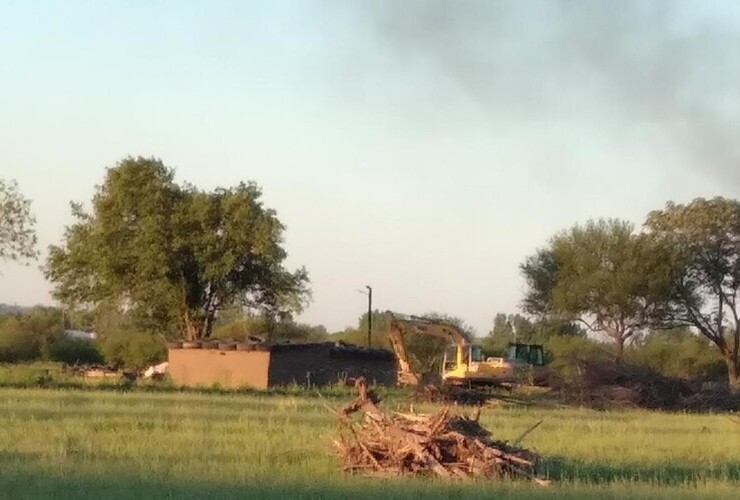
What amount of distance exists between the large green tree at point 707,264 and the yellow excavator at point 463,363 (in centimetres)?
2473

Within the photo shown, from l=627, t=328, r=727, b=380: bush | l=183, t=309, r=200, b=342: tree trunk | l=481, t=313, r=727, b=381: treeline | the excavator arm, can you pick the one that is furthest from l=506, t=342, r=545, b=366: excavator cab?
l=627, t=328, r=727, b=380: bush

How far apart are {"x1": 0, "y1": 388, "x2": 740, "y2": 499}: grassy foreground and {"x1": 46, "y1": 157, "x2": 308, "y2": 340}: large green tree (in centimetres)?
3967

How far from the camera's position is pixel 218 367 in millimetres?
53750

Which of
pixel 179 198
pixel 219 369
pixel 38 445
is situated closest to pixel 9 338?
pixel 179 198

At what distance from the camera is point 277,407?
33938mm

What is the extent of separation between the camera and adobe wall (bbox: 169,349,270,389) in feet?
172

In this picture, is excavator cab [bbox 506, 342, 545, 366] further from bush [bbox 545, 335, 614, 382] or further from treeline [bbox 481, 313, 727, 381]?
treeline [bbox 481, 313, 727, 381]

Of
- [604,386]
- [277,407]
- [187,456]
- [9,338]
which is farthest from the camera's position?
[9,338]

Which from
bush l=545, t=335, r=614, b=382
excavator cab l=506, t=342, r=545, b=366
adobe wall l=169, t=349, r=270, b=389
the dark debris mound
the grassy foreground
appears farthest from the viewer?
bush l=545, t=335, r=614, b=382

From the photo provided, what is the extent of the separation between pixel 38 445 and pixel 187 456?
9.06ft

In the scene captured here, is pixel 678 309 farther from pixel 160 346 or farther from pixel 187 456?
pixel 187 456

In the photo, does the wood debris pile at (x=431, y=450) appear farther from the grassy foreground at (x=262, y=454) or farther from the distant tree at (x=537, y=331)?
the distant tree at (x=537, y=331)

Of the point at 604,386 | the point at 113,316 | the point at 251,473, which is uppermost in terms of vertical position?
the point at 113,316

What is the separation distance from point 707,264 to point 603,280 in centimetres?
610
